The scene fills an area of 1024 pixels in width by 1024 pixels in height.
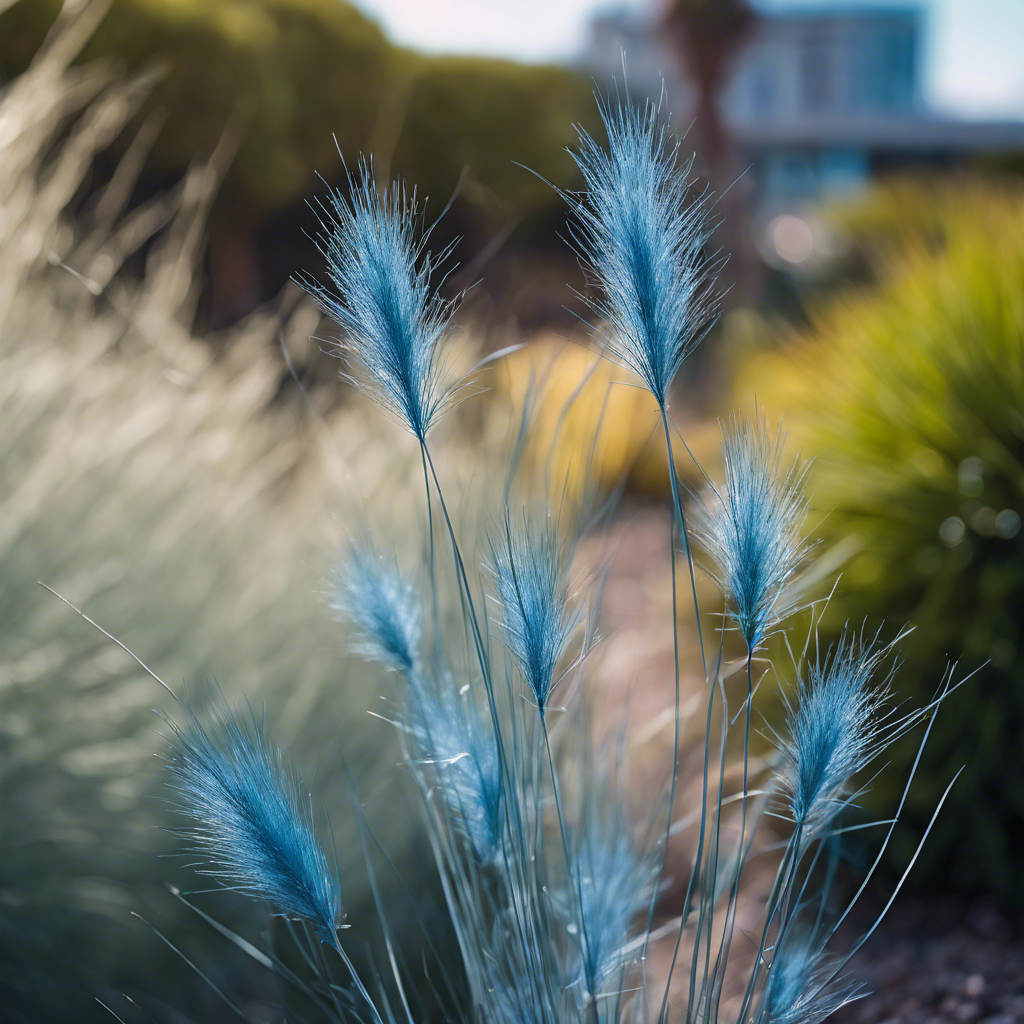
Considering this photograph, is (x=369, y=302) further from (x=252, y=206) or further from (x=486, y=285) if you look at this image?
(x=252, y=206)

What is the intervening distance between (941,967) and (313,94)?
7340 millimetres

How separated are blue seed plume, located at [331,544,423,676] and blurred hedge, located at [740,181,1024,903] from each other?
997 mm

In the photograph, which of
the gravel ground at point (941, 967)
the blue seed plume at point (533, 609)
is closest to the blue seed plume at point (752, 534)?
the blue seed plume at point (533, 609)

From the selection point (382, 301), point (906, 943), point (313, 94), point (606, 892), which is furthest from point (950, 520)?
point (313, 94)

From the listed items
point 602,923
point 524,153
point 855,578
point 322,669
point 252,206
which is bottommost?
point 602,923

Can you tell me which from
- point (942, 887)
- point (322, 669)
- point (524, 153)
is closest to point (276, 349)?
point (322, 669)

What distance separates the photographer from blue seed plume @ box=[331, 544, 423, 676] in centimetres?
84

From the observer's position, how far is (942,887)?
1.68 m

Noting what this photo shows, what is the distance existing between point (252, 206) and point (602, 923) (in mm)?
6571

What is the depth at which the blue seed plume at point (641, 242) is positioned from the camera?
2.09ft

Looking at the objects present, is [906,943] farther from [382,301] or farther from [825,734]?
[382,301]

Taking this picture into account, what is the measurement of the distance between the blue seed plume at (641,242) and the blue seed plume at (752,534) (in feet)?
0.29

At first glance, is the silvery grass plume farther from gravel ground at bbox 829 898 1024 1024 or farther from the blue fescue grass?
gravel ground at bbox 829 898 1024 1024

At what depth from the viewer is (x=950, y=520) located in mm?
1668
